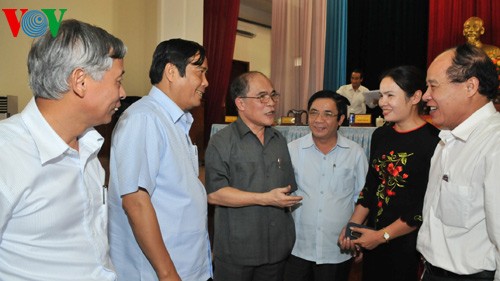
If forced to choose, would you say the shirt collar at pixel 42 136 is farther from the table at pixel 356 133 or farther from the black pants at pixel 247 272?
the table at pixel 356 133

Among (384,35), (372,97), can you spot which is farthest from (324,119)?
(384,35)

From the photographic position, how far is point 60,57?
88 centimetres

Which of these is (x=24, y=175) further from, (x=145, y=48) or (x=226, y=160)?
(x=145, y=48)

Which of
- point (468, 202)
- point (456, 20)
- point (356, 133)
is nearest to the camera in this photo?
point (468, 202)

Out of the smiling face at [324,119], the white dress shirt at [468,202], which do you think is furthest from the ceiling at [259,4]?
the white dress shirt at [468,202]

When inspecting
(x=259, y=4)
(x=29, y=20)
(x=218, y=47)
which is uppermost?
(x=259, y=4)

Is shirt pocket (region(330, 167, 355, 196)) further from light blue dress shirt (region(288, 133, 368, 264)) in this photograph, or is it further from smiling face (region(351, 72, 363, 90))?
smiling face (region(351, 72, 363, 90))

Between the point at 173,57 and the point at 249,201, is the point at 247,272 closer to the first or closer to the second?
the point at 249,201

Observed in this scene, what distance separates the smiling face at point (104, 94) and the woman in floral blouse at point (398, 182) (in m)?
1.16

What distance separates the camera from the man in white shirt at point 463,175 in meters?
1.14

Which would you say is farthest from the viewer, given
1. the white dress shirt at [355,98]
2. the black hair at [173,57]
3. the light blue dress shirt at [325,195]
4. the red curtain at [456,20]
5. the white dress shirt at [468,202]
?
the white dress shirt at [355,98]

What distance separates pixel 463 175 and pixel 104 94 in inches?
42.1

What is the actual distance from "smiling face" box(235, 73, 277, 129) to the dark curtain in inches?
216

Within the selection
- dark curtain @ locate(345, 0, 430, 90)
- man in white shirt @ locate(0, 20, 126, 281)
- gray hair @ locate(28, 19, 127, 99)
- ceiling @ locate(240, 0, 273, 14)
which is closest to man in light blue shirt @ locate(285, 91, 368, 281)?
man in white shirt @ locate(0, 20, 126, 281)
